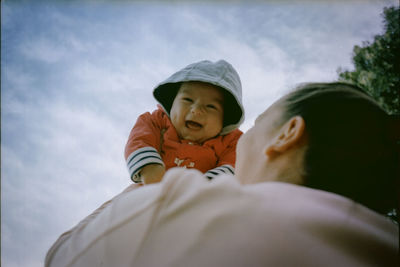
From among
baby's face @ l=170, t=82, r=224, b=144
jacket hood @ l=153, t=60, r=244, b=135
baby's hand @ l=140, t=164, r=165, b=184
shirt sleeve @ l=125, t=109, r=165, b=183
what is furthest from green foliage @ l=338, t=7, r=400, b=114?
baby's hand @ l=140, t=164, r=165, b=184

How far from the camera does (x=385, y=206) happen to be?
1.22 metres

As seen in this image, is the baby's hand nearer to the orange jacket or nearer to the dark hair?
the orange jacket

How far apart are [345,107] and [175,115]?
5.38 ft

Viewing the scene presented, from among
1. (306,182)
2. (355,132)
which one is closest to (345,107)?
(355,132)

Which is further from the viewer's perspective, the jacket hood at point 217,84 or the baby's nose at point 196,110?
the jacket hood at point 217,84

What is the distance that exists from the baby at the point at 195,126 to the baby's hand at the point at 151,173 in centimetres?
1

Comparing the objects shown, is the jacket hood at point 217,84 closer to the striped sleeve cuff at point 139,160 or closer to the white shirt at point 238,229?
the striped sleeve cuff at point 139,160

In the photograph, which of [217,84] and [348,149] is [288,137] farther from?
[217,84]

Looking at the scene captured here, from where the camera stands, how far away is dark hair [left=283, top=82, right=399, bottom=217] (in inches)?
42.6

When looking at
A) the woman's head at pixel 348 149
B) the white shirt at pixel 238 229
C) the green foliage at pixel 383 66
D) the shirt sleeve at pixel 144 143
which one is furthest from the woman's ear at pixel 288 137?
the green foliage at pixel 383 66

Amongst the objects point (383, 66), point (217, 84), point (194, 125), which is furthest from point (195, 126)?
point (383, 66)

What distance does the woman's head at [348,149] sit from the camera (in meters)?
1.08

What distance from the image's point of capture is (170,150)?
2477mm

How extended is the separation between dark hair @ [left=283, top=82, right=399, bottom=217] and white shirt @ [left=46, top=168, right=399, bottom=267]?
0.78ft
